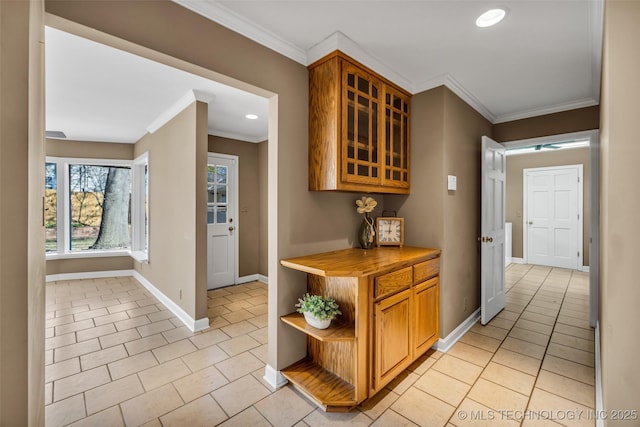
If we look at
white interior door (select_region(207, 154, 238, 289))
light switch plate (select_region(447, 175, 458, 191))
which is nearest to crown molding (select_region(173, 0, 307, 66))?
light switch plate (select_region(447, 175, 458, 191))

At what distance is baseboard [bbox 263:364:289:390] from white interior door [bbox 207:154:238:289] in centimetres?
264

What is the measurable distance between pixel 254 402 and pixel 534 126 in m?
4.06

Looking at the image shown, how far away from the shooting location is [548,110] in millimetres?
3299

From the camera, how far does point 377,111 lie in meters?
2.41

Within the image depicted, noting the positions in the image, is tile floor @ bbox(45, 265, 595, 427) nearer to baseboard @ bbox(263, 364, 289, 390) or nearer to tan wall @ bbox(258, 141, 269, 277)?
baseboard @ bbox(263, 364, 289, 390)

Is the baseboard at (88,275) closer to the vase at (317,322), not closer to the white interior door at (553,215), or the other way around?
the vase at (317,322)

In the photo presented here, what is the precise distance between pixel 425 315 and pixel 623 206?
1515 millimetres

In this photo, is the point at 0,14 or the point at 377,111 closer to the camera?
the point at 0,14

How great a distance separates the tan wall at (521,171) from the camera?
5.71 m

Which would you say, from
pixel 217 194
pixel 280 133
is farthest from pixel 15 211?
pixel 217 194

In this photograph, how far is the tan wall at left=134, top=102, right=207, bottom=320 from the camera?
3.03m

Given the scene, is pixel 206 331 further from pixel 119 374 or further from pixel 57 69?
pixel 57 69

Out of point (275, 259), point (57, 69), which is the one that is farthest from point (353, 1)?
point (57, 69)

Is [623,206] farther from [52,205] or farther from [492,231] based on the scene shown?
[52,205]
